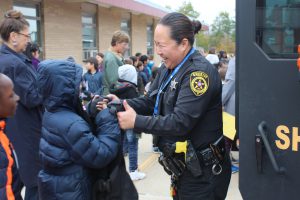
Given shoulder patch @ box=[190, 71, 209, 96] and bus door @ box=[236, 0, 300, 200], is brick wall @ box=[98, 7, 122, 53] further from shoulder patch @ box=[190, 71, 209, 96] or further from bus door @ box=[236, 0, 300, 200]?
bus door @ box=[236, 0, 300, 200]

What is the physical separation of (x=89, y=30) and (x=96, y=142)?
41.9 feet

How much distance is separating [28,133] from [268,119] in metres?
2.10

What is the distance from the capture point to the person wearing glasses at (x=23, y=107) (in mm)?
3113

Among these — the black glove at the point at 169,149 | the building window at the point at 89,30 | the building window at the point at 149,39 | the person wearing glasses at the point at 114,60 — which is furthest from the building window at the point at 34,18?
the building window at the point at 149,39

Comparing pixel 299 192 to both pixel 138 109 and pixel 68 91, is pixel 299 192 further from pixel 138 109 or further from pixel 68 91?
pixel 68 91

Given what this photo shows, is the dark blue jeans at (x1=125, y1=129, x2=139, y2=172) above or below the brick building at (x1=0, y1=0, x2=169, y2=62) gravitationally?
below

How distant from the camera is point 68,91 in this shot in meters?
2.21

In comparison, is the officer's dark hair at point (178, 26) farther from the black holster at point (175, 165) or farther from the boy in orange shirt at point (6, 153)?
the boy in orange shirt at point (6, 153)

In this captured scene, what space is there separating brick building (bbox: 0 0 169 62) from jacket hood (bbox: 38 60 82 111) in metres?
8.05

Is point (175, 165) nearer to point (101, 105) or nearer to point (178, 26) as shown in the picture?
point (101, 105)

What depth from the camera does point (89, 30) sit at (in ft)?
47.3

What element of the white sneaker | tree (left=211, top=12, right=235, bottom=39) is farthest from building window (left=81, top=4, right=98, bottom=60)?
tree (left=211, top=12, right=235, bottom=39)

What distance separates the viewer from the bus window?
185 cm

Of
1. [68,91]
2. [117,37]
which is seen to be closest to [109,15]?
[117,37]
